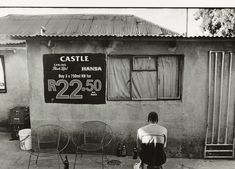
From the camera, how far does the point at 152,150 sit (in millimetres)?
5867

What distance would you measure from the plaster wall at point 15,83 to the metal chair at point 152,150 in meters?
6.30

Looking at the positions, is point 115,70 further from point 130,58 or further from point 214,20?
point 214,20

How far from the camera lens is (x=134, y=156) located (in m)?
7.91

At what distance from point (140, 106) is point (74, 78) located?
1983mm

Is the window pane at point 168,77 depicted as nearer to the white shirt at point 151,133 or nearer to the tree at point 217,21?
the white shirt at point 151,133

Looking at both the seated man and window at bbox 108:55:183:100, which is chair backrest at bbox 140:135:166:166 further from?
window at bbox 108:55:183:100

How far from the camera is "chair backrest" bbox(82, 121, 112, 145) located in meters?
8.01

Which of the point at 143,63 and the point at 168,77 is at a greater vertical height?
the point at 143,63

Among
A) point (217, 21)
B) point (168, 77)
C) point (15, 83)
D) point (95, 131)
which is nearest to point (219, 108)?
point (168, 77)

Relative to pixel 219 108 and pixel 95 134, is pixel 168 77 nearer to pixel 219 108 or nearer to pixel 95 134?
pixel 219 108

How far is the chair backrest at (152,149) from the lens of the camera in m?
5.86

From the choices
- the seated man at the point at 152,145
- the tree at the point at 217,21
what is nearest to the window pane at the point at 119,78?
the seated man at the point at 152,145

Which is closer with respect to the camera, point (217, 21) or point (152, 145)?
point (152, 145)

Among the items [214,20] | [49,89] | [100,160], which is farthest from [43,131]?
[214,20]
